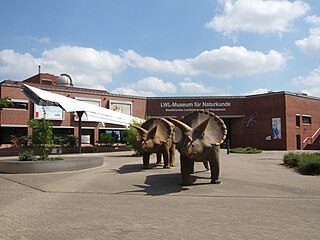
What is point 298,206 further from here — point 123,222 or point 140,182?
point 140,182

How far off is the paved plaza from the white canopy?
1406 cm

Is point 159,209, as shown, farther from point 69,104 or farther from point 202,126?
point 69,104

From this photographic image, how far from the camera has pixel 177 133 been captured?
11.9m

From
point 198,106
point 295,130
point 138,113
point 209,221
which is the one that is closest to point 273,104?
point 295,130

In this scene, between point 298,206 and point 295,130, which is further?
point 295,130

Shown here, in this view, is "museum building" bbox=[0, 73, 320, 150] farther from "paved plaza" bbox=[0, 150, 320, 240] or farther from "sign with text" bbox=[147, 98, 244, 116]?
"paved plaza" bbox=[0, 150, 320, 240]

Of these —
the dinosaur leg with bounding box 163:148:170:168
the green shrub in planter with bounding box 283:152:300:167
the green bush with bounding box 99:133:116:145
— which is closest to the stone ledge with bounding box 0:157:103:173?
the dinosaur leg with bounding box 163:148:170:168

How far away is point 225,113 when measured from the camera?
50500 millimetres

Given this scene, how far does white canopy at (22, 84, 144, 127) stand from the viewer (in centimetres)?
2644

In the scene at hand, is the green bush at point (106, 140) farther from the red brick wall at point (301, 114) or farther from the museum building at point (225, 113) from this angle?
the red brick wall at point (301, 114)

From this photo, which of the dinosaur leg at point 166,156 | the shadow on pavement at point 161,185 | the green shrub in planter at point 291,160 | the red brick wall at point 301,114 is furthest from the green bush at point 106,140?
the shadow on pavement at point 161,185

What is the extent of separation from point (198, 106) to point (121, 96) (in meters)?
12.1

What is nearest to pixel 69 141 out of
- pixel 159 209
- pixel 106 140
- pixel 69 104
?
pixel 106 140

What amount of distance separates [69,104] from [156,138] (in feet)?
52.5
